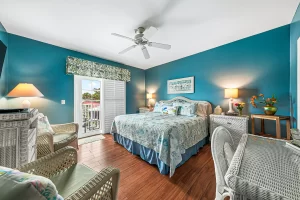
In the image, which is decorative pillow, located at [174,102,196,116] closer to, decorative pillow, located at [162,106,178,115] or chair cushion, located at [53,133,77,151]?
decorative pillow, located at [162,106,178,115]

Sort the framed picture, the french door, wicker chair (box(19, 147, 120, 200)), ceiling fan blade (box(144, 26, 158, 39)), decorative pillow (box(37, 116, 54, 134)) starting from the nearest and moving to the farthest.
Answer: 1. wicker chair (box(19, 147, 120, 200))
2. decorative pillow (box(37, 116, 54, 134))
3. ceiling fan blade (box(144, 26, 158, 39))
4. the french door
5. the framed picture

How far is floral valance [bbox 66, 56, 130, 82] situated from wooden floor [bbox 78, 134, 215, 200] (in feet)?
6.86

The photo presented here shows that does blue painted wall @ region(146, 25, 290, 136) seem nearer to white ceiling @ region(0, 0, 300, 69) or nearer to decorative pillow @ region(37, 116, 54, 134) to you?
white ceiling @ region(0, 0, 300, 69)

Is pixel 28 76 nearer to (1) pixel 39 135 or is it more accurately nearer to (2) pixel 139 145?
(1) pixel 39 135

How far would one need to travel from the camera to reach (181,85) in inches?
157

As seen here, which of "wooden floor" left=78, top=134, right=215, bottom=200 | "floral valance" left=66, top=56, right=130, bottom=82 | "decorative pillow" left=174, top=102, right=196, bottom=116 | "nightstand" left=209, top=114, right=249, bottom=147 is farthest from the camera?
"floral valance" left=66, top=56, right=130, bottom=82

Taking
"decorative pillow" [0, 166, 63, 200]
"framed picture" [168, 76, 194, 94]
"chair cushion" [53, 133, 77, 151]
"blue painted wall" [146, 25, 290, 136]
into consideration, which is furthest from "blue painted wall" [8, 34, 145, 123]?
"blue painted wall" [146, 25, 290, 136]

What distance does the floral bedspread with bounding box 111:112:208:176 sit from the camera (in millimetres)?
1817

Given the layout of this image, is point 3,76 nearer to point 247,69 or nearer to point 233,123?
point 233,123

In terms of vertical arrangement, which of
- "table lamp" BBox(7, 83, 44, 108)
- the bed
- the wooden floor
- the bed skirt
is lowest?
the wooden floor

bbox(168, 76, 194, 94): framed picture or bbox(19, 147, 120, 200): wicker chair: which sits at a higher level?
bbox(168, 76, 194, 94): framed picture

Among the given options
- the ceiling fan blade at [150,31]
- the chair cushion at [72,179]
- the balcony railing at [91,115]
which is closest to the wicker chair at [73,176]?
the chair cushion at [72,179]

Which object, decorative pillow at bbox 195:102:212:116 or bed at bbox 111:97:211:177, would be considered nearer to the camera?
bed at bbox 111:97:211:177

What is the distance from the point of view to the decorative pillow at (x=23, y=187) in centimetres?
34
